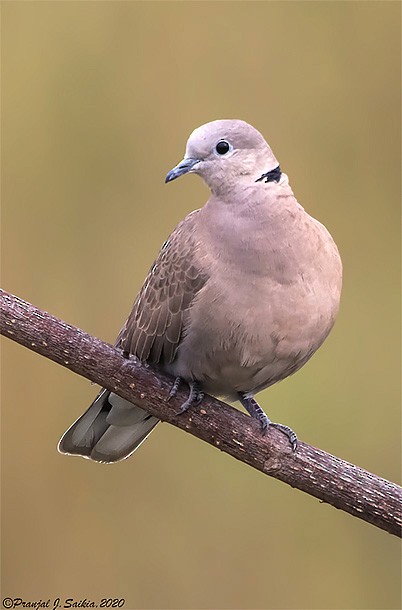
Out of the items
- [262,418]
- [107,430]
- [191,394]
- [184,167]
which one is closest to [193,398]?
[191,394]

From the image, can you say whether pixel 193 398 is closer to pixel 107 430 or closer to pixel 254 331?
pixel 254 331

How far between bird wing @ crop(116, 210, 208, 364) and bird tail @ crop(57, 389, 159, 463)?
7.0 inches

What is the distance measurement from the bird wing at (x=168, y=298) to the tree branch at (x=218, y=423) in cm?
11

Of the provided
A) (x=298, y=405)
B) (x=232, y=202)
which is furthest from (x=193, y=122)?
(x=232, y=202)

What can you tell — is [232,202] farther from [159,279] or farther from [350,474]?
[350,474]

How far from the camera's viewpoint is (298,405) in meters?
3.32

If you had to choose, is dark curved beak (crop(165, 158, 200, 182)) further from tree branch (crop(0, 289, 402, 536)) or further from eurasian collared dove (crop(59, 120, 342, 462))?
tree branch (crop(0, 289, 402, 536))

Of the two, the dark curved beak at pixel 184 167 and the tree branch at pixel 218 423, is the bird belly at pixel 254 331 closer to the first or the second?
the tree branch at pixel 218 423

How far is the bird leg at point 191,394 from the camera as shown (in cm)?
229

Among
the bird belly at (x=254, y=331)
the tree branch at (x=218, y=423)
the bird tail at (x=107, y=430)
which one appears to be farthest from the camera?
the bird tail at (x=107, y=430)

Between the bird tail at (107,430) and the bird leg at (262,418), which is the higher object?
the bird leg at (262,418)

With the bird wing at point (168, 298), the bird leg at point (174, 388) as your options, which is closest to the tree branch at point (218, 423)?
the bird leg at point (174, 388)

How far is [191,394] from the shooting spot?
233 centimetres

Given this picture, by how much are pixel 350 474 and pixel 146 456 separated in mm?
1185
